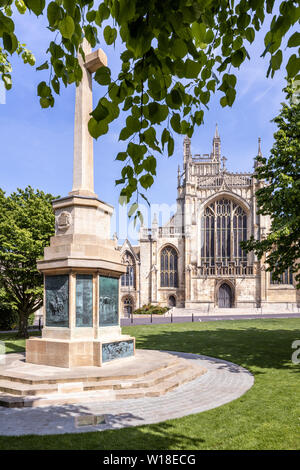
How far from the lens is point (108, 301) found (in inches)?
433

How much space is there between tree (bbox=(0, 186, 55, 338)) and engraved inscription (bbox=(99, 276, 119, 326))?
10427 mm

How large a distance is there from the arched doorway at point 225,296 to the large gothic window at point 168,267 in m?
6.31

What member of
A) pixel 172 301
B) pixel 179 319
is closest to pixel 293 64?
pixel 179 319

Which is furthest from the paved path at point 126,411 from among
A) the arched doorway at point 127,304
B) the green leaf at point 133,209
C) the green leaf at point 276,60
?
the arched doorway at point 127,304

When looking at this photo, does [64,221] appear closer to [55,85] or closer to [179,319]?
[55,85]

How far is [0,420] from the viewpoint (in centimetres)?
673

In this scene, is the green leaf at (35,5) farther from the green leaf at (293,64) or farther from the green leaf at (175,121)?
the green leaf at (293,64)

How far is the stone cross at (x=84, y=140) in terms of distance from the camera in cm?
1129

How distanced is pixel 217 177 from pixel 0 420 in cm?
5042

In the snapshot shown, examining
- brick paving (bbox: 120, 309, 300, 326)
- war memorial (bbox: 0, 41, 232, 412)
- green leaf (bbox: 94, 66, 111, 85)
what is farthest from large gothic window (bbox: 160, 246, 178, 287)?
green leaf (bbox: 94, 66, 111, 85)

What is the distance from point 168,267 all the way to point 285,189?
134 ft

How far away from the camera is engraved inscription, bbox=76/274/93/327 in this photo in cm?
1023
